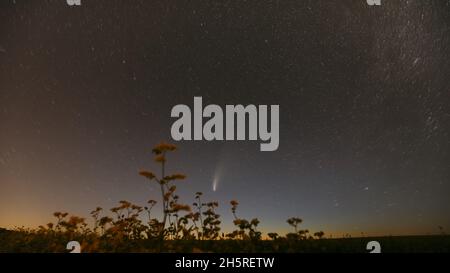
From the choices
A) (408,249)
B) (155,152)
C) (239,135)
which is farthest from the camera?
(239,135)

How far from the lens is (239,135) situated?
7.66m

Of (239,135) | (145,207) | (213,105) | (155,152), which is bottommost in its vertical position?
(145,207)
